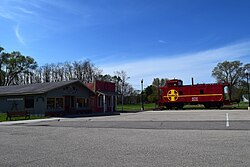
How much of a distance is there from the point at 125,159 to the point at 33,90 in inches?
1048

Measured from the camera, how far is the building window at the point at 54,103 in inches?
1276

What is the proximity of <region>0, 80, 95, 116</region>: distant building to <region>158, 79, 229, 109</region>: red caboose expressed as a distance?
584 inches

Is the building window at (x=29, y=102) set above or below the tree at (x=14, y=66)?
below

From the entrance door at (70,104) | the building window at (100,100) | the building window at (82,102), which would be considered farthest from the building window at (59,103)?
the building window at (100,100)

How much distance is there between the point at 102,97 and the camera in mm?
42781

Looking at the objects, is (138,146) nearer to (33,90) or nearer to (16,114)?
(16,114)

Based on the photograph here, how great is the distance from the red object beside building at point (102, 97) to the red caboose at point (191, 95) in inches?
326

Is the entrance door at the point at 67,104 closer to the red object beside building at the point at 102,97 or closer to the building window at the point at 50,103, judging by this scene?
the building window at the point at 50,103

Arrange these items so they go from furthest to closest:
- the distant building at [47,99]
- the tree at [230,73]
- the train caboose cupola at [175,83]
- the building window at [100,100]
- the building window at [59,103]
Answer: the tree at [230,73] < the train caboose cupola at [175,83] < the building window at [100,100] < the building window at [59,103] < the distant building at [47,99]

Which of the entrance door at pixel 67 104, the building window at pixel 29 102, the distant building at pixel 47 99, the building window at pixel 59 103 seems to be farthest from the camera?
the entrance door at pixel 67 104

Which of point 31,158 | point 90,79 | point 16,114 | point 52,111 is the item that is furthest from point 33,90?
point 90,79

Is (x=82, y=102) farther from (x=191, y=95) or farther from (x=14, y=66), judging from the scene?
(x=14, y=66)

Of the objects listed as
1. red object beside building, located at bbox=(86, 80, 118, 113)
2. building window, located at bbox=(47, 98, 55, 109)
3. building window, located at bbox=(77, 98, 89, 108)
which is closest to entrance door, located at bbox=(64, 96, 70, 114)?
building window, located at bbox=(77, 98, 89, 108)

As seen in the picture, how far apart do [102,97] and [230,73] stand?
42.3m
